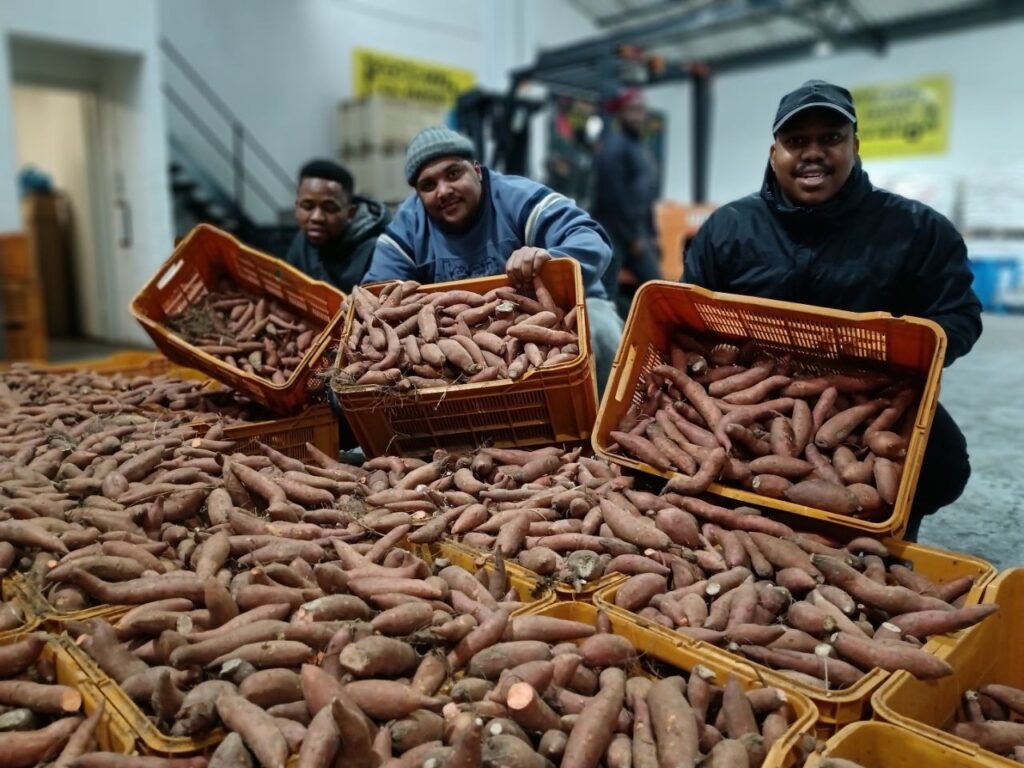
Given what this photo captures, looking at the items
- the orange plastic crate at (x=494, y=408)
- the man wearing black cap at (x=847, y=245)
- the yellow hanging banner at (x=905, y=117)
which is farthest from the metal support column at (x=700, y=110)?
the orange plastic crate at (x=494, y=408)

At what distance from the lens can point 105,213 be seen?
924cm

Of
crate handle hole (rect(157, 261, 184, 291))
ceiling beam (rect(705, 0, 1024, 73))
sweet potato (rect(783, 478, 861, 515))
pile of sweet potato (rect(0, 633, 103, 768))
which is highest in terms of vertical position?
ceiling beam (rect(705, 0, 1024, 73))

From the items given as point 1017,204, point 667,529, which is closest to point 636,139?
point 667,529

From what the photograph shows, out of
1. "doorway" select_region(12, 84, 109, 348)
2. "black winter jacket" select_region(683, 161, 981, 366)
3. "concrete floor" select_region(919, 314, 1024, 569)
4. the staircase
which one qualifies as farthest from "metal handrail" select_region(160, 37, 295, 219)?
"black winter jacket" select_region(683, 161, 981, 366)

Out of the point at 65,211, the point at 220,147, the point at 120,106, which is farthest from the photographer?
the point at 220,147

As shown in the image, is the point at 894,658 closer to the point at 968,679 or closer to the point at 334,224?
the point at 968,679

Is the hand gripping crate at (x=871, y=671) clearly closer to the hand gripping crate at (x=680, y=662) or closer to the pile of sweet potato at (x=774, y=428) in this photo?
the hand gripping crate at (x=680, y=662)

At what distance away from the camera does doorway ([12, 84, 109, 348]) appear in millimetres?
9461

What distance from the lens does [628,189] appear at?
657 centimetres

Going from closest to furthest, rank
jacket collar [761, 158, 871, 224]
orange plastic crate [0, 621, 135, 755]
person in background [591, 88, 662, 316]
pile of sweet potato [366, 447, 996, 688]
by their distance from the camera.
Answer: orange plastic crate [0, 621, 135, 755] → pile of sweet potato [366, 447, 996, 688] → jacket collar [761, 158, 871, 224] → person in background [591, 88, 662, 316]

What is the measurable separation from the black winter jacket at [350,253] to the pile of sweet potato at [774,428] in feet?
5.99

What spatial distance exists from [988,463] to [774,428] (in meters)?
2.21

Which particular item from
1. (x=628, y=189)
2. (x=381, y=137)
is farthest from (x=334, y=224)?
(x=381, y=137)

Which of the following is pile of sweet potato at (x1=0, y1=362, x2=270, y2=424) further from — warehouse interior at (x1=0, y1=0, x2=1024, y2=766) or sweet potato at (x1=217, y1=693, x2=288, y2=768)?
sweet potato at (x1=217, y1=693, x2=288, y2=768)
